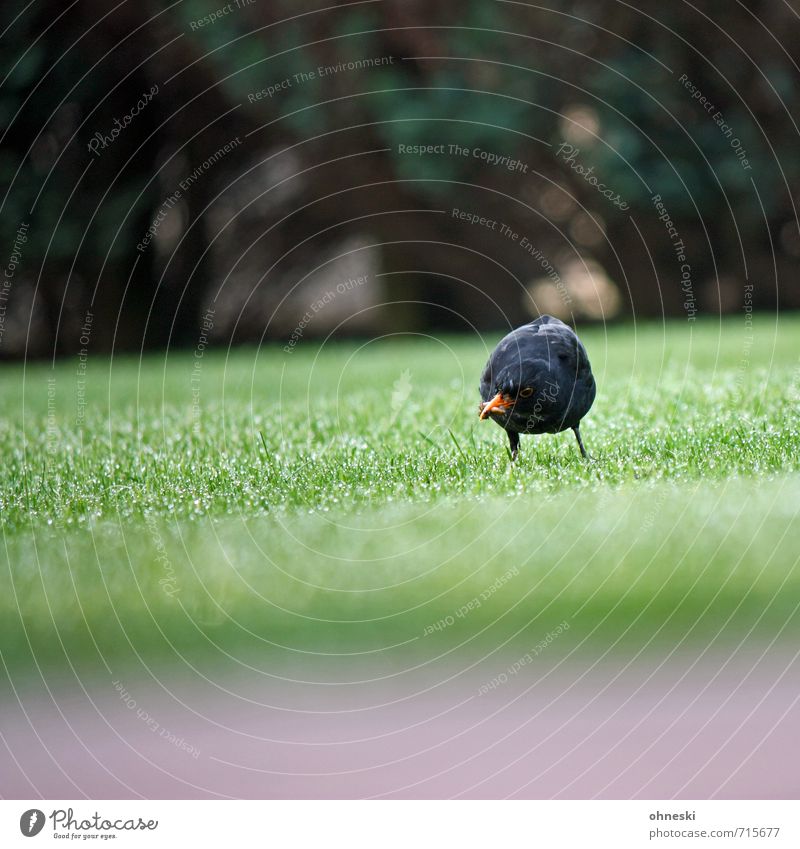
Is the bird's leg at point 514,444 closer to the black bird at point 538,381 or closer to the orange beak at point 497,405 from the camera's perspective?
the black bird at point 538,381

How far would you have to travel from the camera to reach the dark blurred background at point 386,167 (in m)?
9.80

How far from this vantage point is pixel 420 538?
3299 millimetres

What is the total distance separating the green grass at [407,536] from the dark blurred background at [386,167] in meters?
5.20

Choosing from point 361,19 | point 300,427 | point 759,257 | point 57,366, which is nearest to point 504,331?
point 759,257

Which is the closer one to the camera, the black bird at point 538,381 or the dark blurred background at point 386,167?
the black bird at point 538,381

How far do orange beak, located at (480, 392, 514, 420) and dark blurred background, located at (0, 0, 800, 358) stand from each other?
19.9ft

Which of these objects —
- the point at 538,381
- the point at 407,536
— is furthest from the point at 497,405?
the point at 407,536

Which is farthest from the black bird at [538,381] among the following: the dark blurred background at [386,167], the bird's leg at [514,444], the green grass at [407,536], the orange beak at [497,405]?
the dark blurred background at [386,167]

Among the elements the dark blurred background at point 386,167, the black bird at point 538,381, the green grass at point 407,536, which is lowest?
the green grass at point 407,536

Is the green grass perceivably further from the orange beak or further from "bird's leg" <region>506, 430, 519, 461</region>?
the orange beak

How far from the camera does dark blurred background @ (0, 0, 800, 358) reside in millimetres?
9797

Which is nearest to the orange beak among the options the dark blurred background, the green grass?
the green grass
